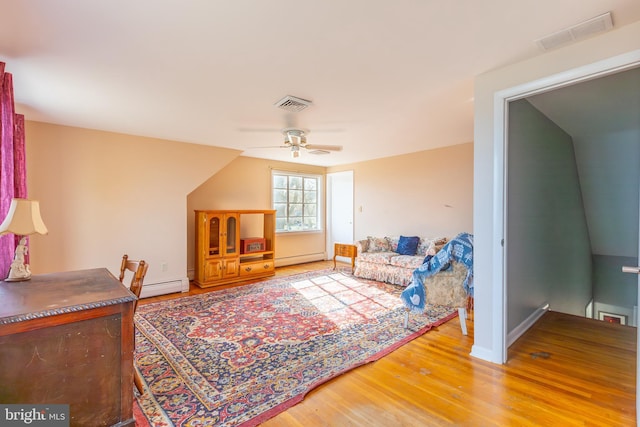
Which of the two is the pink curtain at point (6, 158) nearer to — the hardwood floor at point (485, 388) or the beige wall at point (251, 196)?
the hardwood floor at point (485, 388)

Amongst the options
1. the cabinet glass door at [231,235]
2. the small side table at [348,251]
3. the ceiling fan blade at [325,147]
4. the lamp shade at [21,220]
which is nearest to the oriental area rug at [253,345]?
the cabinet glass door at [231,235]

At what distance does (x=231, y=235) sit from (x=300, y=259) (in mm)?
2067

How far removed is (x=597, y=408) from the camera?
177 cm

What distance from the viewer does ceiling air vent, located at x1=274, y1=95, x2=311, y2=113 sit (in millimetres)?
2814

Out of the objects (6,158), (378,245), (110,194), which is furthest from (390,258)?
(6,158)

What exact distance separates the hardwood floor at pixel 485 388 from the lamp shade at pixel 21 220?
1.93m

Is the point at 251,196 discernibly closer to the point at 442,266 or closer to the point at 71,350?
the point at 442,266

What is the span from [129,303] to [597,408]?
9.42ft

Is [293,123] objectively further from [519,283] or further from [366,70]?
[519,283]

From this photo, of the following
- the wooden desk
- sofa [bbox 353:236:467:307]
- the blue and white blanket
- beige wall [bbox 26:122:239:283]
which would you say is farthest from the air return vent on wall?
beige wall [bbox 26:122:239:283]

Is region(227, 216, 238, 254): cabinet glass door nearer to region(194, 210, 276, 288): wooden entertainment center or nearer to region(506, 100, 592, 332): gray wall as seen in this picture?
region(194, 210, 276, 288): wooden entertainment center

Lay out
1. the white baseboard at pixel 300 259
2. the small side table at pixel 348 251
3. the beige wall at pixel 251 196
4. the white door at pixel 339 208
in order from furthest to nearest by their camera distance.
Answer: the white door at pixel 339 208 < the white baseboard at pixel 300 259 < the small side table at pixel 348 251 < the beige wall at pixel 251 196

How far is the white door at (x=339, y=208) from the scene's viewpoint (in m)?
6.87

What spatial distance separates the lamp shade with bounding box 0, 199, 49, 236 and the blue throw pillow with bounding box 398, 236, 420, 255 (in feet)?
15.4
